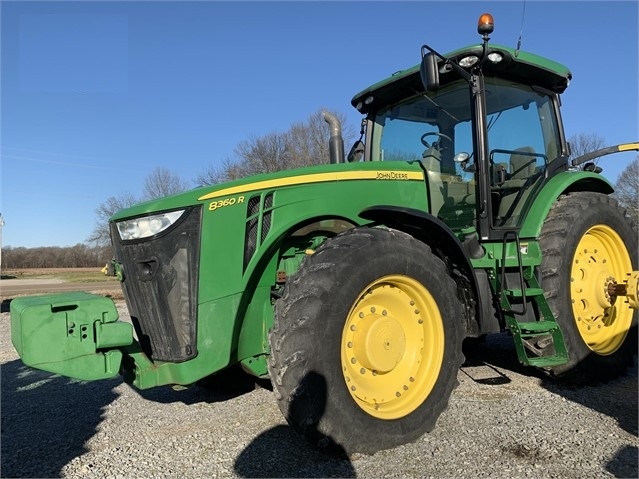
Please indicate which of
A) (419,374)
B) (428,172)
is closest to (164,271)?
(419,374)

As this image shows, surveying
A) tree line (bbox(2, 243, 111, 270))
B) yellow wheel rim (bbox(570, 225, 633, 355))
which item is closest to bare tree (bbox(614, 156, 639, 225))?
yellow wheel rim (bbox(570, 225, 633, 355))

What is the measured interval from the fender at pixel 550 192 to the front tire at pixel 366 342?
118cm

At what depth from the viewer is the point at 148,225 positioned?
3.12 metres

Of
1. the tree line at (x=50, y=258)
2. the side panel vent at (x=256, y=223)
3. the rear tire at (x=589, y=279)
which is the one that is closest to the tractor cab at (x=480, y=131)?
the rear tire at (x=589, y=279)

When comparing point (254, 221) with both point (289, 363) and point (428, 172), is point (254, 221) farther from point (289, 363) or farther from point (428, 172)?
point (428, 172)

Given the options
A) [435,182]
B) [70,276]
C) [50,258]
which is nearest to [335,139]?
[435,182]

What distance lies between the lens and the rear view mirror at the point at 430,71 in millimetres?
3393

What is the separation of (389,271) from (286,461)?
4.22 feet

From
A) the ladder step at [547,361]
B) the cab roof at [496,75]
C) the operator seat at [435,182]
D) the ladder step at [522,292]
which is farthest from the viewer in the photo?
the operator seat at [435,182]

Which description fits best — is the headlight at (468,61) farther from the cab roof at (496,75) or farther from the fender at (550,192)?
the fender at (550,192)

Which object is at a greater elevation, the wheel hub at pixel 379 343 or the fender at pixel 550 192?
the fender at pixel 550 192

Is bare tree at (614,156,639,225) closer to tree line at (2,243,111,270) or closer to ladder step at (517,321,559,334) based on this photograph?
ladder step at (517,321,559,334)

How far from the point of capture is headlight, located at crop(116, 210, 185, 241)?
3.07 metres

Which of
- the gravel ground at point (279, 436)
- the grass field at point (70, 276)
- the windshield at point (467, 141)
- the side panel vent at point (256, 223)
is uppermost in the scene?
the windshield at point (467, 141)
